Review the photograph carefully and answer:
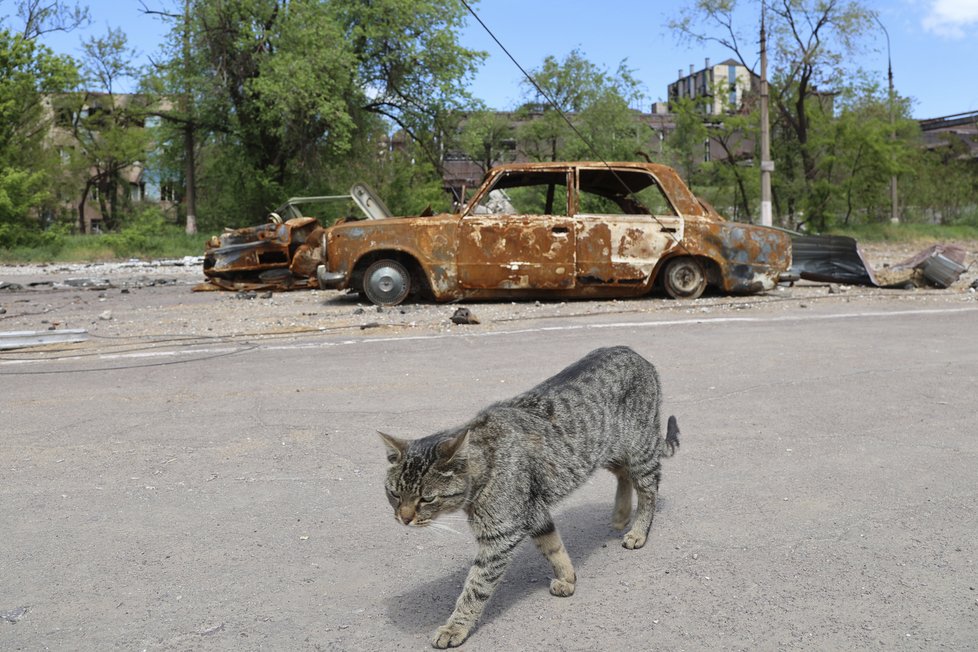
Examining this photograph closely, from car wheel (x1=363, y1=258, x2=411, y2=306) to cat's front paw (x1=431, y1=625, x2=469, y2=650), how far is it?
10148mm

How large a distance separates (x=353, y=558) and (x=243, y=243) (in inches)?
519

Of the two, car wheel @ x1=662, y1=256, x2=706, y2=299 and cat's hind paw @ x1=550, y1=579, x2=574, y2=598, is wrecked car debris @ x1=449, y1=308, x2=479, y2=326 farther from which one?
cat's hind paw @ x1=550, y1=579, x2=574, y2=598

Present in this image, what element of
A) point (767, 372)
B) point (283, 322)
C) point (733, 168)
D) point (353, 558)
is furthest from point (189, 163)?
point (353, 558)

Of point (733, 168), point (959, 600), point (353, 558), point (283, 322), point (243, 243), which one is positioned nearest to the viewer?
point (959, 600)

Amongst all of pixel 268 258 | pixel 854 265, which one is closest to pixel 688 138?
pixel 854 265

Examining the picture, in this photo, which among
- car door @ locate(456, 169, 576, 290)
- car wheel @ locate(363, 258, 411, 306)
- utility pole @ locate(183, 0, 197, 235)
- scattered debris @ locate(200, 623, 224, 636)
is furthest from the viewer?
utility pole @ locate(183, 0, 197, 235)

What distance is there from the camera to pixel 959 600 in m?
3.50

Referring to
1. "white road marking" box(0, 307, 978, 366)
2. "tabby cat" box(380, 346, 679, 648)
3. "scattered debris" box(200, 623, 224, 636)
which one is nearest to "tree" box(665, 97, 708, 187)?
"white road marking" box(0, 307, 978, 366)

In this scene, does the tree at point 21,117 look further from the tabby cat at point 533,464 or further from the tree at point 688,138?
the tabby cat at point 533,464

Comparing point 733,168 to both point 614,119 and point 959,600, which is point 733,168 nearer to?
point 614,119

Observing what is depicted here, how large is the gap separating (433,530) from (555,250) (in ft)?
29.8

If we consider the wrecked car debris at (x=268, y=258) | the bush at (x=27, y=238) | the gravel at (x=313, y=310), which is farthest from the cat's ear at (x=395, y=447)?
the bush at (x=27, y=238)

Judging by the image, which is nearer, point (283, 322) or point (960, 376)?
point (960, 376)

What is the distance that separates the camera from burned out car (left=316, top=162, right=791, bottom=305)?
13.1 m
